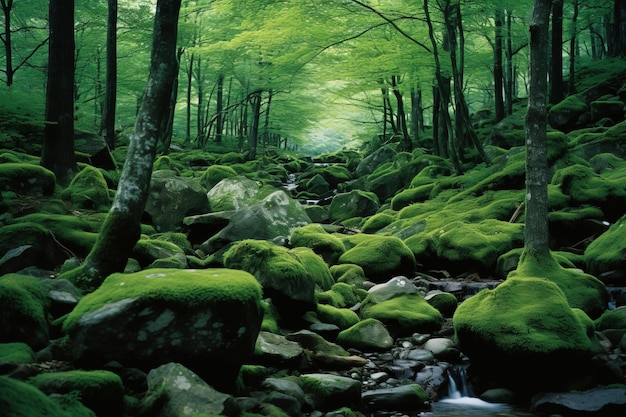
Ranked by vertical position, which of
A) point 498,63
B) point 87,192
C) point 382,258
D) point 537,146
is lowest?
point 382,258

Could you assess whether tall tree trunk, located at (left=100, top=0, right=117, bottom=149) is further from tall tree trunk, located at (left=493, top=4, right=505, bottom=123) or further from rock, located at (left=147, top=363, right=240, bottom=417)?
rock, located at (left=147, top=363, right=240, bottom=417)

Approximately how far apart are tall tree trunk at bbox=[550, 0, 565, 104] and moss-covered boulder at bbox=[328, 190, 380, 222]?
31.7 feet

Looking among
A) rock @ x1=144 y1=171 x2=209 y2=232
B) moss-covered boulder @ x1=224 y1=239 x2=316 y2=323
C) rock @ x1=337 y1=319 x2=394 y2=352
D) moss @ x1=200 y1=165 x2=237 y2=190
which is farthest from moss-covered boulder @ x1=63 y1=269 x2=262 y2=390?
moss @ x1=200 y1=165 x2=237 y2=190

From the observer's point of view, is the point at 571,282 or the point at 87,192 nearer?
the point at 571,282

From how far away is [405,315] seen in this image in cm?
727

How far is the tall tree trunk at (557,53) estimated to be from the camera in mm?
18922

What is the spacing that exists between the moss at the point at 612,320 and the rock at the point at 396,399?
10.2ft

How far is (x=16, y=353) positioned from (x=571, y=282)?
702 cm

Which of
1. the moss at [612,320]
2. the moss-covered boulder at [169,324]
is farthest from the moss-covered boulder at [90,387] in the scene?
the moss at [612,320]

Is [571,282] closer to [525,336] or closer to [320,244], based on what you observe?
[525,336]

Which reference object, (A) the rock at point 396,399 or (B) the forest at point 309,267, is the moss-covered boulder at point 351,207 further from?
(A) the rock at point 396,399

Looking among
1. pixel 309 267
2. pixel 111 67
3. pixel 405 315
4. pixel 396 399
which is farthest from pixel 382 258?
pixel 111 67

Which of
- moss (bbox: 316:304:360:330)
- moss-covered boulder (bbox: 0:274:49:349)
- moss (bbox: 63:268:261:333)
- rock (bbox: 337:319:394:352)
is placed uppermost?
moss (bbox: 63:268:261:333)

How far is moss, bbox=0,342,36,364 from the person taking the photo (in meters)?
3.59
